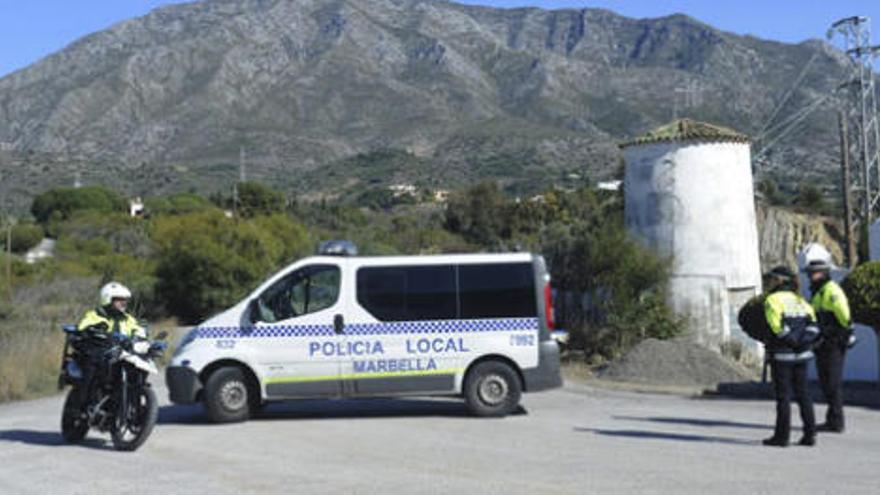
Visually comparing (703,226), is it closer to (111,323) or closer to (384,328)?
(384,328)

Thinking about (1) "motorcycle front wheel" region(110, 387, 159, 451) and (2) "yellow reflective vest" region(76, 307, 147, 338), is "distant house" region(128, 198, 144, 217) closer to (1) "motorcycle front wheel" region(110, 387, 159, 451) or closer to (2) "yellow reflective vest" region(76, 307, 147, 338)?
(2) "yellow reflective vest" region(76, 307, 147, 338)

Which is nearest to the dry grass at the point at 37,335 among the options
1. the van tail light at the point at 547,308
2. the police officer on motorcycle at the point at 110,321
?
the police officer on motorcycle at the point at 110,321

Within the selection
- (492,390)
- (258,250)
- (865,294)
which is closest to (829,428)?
(865,294)

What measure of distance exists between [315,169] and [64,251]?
58972mm

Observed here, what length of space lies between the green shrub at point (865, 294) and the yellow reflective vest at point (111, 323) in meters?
9.09

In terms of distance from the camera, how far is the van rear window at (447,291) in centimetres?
1371

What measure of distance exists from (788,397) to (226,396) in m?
6.57

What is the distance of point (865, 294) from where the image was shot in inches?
569

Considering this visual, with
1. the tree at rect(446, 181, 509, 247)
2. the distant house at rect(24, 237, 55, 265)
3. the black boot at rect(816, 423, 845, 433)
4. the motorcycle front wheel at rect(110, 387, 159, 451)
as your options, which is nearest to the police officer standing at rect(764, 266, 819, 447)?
the black boot at rect(816, 423, 845, 433)

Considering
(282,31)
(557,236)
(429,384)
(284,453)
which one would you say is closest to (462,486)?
(284,453)

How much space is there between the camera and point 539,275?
45.4 ft

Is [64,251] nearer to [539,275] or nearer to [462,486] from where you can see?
[539,275]

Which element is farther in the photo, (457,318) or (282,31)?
(282,31)

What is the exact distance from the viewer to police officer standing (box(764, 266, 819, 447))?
11.1 meters
